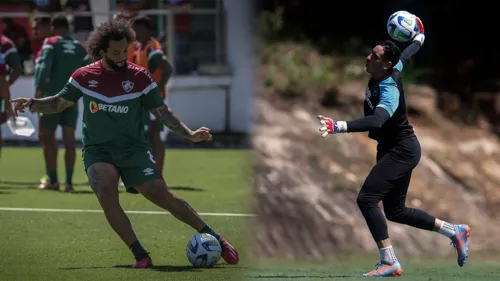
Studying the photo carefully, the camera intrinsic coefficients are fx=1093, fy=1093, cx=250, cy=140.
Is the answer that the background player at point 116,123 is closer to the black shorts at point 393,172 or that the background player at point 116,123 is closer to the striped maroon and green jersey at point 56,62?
the black shorts at point 393,172

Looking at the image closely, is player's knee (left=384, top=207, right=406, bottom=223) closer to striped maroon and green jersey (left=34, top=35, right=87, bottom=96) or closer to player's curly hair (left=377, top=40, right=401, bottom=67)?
player's curly hair (left=377, top=40, right=401, bottom=67)

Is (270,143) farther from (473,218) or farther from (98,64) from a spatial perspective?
(98,64)

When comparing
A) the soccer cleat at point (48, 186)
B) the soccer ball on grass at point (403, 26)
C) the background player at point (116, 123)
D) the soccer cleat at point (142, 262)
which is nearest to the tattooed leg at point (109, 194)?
the background player at point (116, 123)

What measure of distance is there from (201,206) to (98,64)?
126 inches

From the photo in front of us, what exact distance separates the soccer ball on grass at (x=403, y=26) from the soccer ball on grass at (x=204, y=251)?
1.96m

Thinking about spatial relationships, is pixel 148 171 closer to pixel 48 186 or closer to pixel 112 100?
pixel 112 100

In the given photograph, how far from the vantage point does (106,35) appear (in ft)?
23.8

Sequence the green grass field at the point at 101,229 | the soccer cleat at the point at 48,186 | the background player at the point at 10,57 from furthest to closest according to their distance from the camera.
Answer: the background player at the point at 10,57, the soccer cleat at the point at 48,186, the green grass field at the point at 101,229

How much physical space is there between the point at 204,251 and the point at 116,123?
1034 millimetres

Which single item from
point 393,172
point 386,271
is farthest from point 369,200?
point 386,271

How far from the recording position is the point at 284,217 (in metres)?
12.7

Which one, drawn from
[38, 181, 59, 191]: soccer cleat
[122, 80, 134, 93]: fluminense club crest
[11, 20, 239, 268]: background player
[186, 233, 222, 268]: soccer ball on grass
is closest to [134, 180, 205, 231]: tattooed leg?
[11, 20, 239, 268]: background player

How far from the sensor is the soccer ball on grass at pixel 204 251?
7.29 metres

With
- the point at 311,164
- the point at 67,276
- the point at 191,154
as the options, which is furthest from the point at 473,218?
the point at 67,276
